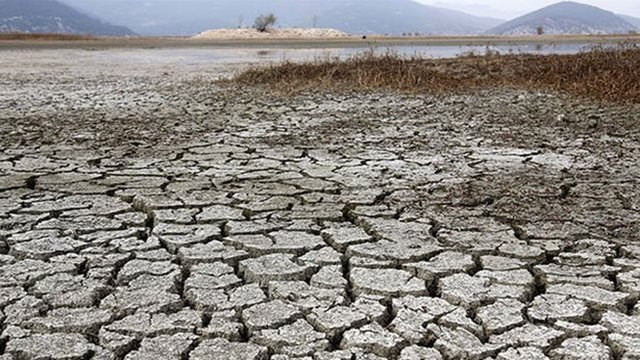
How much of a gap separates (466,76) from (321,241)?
10.7 meters

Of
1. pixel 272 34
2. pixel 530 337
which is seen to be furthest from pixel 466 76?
pixel 272 34

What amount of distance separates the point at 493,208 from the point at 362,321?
6.59ft

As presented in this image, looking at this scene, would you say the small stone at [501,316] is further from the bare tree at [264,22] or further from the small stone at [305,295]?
the bare tree at [264,22]

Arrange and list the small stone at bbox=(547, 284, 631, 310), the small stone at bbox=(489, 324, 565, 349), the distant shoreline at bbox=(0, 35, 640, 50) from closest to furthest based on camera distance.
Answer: the small stone at bbox=(489, 324, 565, 349) < the small stone at bbox=(547, 284, 631, 310) < the distant shoreline at bbox=(0, 35, 640, 50)

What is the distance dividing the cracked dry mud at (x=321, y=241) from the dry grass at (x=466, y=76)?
11.4 feet

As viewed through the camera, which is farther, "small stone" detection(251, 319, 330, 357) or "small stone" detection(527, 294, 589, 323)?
"small stone" detection(527, 294, 589, 323)

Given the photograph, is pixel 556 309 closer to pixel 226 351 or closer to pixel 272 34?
pixel 226 351

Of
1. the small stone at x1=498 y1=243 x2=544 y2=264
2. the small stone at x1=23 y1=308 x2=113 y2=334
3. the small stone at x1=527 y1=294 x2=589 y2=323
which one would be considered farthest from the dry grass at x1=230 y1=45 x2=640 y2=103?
the small stone at x1=23 y1=308 x2=113 y2=334

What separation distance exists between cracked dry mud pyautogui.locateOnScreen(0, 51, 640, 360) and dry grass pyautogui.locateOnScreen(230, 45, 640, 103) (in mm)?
3473

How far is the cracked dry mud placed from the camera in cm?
296

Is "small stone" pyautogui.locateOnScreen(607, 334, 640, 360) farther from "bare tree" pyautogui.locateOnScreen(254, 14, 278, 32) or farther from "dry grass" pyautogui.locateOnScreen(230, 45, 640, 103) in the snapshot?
"bare tree" pyautogui.locateOnScreen(254, 14, 278, 32)

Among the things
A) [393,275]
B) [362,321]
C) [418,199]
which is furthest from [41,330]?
[418,199]

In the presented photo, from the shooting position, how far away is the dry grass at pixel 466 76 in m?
11.4

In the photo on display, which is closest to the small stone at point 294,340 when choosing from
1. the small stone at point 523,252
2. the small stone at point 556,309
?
the small stone at point 556,309
